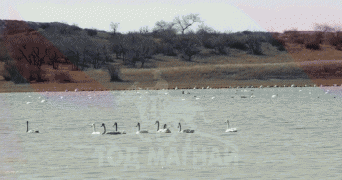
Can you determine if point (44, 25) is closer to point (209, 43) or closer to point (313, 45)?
point (209, 43)

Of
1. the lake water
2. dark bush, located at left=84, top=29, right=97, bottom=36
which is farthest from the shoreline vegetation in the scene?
the lake water

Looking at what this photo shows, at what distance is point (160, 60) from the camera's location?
7300 cm

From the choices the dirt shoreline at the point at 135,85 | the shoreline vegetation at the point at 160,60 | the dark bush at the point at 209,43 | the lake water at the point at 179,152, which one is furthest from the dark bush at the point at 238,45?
the lake water at the point at 179,152

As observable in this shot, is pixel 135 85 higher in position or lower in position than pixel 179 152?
lower

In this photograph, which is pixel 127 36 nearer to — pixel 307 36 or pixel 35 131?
pixel 307 36

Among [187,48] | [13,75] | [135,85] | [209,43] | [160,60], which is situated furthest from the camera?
[209,43]

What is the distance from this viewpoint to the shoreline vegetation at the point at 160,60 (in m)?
55.8

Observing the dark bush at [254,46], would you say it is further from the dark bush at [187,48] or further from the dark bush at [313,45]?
the dark bush at [313,45]

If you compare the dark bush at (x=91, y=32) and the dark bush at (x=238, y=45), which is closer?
the dark bush at (x=238, y=45)

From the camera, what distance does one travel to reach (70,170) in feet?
35.0

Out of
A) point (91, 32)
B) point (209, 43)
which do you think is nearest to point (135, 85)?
point (209, 43)

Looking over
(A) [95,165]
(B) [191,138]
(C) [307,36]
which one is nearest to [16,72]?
(B) [191,138]

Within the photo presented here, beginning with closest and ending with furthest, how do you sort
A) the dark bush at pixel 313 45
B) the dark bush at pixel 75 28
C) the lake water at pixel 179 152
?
the lake water at pixel 179 152
the dark bush at pixel 313 45
the dark bush at pixel 75 28

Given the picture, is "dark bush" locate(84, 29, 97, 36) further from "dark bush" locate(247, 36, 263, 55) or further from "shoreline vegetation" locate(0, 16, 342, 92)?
"dark bush" locate(247, 36, 263, 55)
